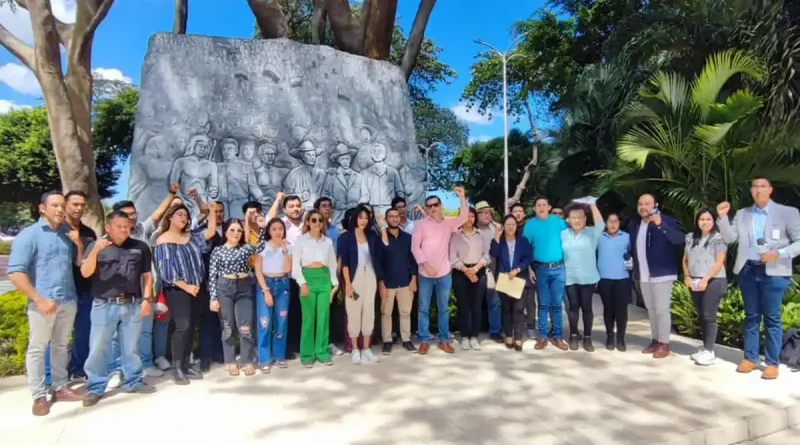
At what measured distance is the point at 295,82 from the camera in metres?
7.65

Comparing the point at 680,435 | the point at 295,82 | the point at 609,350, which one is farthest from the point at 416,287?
A: the point at 295,82

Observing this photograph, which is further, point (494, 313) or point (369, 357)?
point (494, 313)

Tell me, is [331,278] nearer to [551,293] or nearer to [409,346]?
[409,346]

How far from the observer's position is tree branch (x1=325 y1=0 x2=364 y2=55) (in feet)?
30.3

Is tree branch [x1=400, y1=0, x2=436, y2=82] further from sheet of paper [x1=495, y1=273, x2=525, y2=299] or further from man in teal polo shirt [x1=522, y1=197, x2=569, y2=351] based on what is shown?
sheet of paper [x1=495, y1=273, x2=525, y2=299]

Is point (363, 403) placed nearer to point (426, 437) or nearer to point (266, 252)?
point (426, 437)

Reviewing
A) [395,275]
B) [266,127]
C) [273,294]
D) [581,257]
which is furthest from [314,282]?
[266,127]

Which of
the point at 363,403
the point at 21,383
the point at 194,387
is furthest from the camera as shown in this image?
the point at 21,383

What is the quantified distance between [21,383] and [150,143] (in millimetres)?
3249

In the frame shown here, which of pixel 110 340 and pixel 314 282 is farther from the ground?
pixel 314 282

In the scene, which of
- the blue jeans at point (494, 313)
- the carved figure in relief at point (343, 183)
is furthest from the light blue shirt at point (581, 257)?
the carved figure in relief at point (343, 183)

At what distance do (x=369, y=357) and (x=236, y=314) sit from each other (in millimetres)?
1196

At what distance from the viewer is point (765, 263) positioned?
14.3ft

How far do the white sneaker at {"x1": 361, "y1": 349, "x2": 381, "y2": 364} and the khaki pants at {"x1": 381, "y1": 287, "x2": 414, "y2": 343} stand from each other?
333 mm
